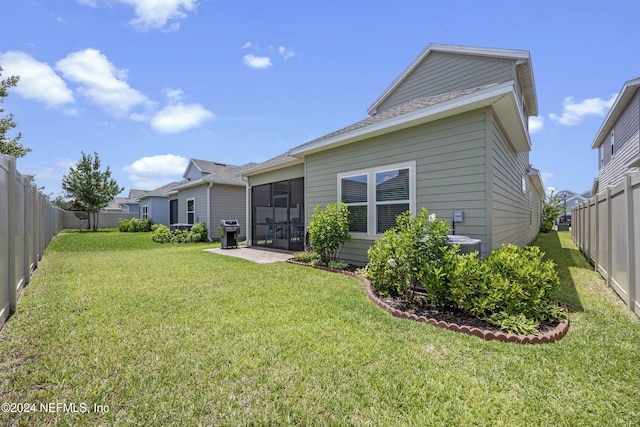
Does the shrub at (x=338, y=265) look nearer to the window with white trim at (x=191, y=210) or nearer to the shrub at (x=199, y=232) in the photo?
the shrub at (x=199, y=232)

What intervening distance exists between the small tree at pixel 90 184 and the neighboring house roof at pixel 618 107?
2833cm

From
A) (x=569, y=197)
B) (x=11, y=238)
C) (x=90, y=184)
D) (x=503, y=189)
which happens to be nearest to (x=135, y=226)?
(x=90, y=184)

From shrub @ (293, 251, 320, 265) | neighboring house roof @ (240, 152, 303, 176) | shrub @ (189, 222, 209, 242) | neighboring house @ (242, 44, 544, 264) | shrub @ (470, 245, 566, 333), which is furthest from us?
shrub @ (189, 222, 209, 242)

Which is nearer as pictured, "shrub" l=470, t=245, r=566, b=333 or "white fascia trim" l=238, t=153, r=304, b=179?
"shrub" l=470, t=245, r=566, b=333

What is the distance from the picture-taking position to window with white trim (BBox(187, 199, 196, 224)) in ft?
51.1

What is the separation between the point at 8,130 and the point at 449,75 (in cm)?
1959

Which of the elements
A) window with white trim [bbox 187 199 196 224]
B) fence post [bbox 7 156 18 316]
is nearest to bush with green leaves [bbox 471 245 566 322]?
fence post [bbox 7 156 18 316]

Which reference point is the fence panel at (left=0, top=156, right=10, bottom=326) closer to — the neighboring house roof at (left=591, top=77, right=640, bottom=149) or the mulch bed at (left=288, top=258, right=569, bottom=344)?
the mulch bed at (left=288, top=258, right=569, bottom=344)

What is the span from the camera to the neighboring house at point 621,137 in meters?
9.45

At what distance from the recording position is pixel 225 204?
1457 cm

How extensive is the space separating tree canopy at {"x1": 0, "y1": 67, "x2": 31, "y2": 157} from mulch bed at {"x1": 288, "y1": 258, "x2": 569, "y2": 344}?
17495 millimetres

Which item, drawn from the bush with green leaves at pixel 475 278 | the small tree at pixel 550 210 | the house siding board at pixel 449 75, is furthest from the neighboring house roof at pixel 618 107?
the bush with green leaves at pixel 475 278

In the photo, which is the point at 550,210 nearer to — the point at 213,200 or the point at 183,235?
the point at 213,200

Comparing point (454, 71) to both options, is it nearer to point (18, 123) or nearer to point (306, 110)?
point (306, 110)
